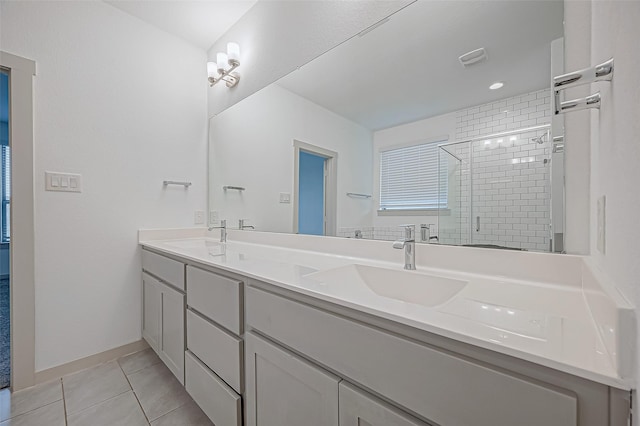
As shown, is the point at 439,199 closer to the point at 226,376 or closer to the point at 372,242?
the point at 372,242

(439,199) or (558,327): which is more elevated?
(439,199)

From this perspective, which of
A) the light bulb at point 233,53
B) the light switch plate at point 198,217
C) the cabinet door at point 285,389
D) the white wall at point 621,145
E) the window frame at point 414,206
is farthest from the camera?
the light switch plate at point 198,217

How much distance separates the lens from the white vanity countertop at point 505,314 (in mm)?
409

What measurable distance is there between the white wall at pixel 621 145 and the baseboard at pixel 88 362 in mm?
2550

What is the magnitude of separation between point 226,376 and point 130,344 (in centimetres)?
139

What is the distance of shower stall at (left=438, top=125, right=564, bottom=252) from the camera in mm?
863

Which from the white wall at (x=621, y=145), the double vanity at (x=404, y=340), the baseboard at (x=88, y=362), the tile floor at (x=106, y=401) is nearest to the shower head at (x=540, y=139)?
the white wall at (x=621, y=145)

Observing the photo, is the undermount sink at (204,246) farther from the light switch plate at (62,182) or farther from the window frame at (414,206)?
the window frame at (414,206)

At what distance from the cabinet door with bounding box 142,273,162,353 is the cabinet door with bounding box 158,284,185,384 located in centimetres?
9

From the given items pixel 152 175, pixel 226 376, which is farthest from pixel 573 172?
pixel 152 175

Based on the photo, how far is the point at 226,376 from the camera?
1.10 metres

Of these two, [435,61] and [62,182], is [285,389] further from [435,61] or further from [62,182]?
[62,182]

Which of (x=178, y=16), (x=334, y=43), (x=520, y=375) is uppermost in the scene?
(x=178, y=16)

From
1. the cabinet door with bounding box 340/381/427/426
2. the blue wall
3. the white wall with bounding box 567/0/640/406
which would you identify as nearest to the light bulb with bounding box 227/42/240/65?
the blue wall
